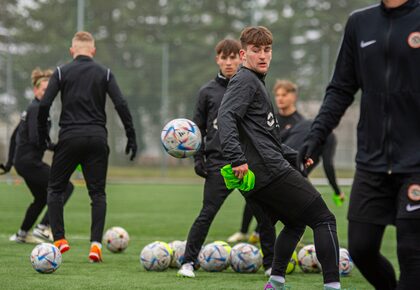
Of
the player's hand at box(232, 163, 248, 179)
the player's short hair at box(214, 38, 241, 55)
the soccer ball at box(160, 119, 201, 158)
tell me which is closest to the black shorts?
the player's hand at box(232, 163, 248, 179)

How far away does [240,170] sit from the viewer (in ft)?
18.0

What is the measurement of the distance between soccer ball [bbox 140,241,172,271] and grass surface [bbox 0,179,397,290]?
85 mm

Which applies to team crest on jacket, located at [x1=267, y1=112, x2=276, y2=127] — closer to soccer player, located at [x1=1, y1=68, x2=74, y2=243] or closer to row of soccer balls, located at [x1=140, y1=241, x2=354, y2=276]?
row of soccer balls, located at [x1=140, y1=241, x2=354, y2=276]

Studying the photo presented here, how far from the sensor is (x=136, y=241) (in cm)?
1016

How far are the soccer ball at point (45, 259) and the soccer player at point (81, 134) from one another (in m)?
0.82

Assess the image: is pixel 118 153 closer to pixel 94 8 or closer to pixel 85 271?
pixel 94 8

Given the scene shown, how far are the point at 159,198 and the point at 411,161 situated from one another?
14.9 meters

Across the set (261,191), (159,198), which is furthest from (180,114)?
(261,191)

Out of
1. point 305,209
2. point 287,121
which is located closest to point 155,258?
point 305,209

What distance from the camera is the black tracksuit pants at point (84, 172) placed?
793 cm

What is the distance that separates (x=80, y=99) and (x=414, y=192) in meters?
4.42

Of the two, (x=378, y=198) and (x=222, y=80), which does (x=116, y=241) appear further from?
(x=378, y=198)

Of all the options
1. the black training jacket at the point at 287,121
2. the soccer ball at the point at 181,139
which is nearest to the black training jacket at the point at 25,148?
the black training jacket at the point at 287,121

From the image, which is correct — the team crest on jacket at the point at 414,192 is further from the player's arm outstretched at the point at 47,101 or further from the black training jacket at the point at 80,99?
the player's arm outstretched at the point at 47,101
